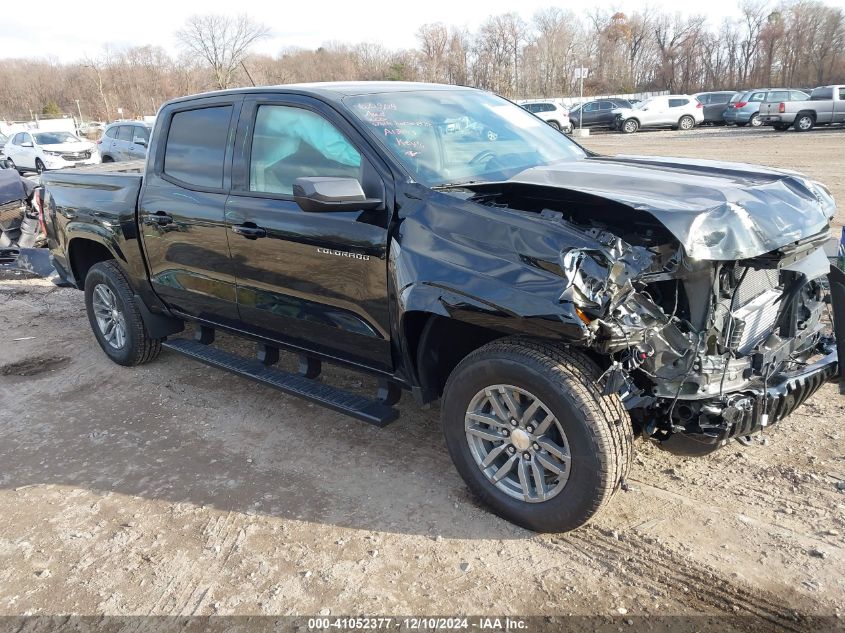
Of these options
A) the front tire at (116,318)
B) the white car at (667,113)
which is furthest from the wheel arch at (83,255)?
the white car at (667,113)

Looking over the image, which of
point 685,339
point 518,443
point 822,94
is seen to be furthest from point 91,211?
point 822,94

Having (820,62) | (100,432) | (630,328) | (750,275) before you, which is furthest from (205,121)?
(820,62)

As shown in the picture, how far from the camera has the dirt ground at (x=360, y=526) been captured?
277 centimetres

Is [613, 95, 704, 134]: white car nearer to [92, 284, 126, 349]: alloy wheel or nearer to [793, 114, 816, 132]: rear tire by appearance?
[793, 114, 816, 132]: rear tire

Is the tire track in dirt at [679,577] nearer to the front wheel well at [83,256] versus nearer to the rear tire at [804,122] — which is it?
the front wheel well at [83,256]

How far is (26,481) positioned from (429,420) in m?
2.42

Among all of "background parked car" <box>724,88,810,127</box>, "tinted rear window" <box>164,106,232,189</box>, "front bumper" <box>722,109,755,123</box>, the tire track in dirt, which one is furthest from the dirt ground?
"front bumper" <box>722,109,755,123</box>

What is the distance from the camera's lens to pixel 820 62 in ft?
172

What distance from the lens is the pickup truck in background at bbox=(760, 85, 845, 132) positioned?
23.8 meters

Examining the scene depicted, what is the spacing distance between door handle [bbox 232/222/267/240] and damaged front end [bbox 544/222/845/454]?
196cm

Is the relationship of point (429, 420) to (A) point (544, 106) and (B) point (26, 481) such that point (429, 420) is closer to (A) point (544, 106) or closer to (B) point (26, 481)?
(B) point (26, 481)

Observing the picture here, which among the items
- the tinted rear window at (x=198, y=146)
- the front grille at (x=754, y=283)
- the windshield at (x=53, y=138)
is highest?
the windshield at (x=53, y=138)

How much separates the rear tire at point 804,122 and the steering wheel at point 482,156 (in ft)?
82.1

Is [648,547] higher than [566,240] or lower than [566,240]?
lower
